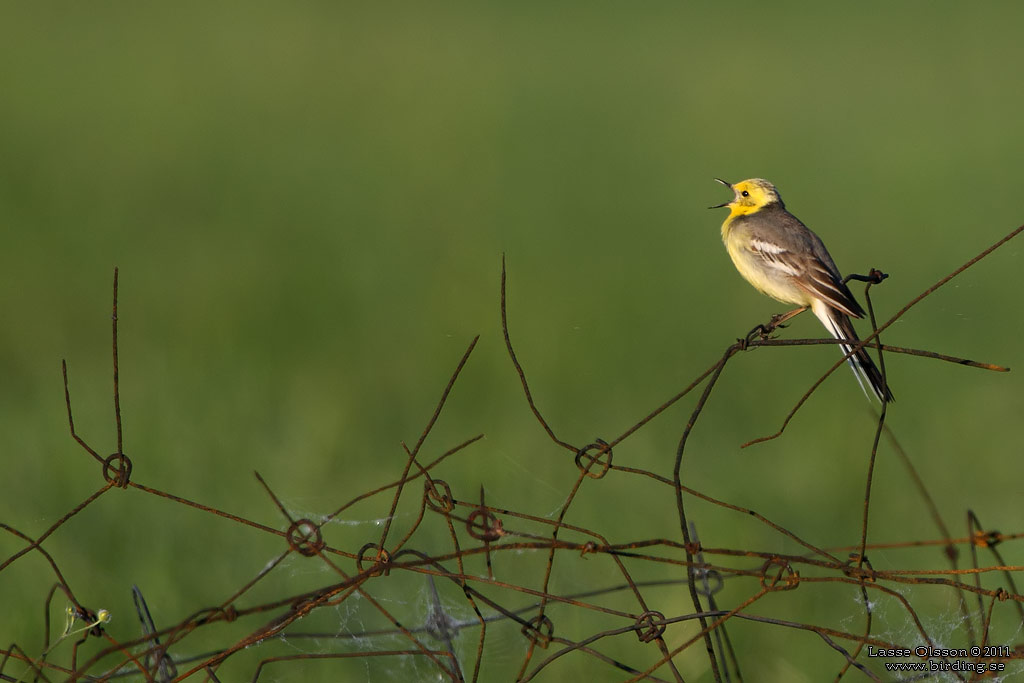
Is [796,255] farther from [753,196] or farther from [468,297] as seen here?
[468,297]

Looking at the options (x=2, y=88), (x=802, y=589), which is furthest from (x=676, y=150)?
(x=802, y=589)

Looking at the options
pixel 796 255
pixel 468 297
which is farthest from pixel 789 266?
pixel 468 297

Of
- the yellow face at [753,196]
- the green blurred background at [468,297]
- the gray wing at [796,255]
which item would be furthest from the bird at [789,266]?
the green blurred background at [468,297]

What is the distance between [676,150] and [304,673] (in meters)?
15.2

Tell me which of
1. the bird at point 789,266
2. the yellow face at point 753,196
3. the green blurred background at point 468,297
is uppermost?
the green blurred background at point 468,297

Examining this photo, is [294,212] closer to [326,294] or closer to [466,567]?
[326,294]

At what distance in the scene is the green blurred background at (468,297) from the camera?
23.1 feet

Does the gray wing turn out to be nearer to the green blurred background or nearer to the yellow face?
the yellow face

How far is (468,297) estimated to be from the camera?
11805 mm

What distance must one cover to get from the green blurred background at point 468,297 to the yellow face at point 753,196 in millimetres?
1769

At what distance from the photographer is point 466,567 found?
267 inches

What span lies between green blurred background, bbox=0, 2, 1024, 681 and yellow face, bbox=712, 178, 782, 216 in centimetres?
177

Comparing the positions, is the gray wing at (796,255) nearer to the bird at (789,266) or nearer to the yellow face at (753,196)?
the bird at (789,266)

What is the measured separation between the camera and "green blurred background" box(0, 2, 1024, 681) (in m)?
7.05
